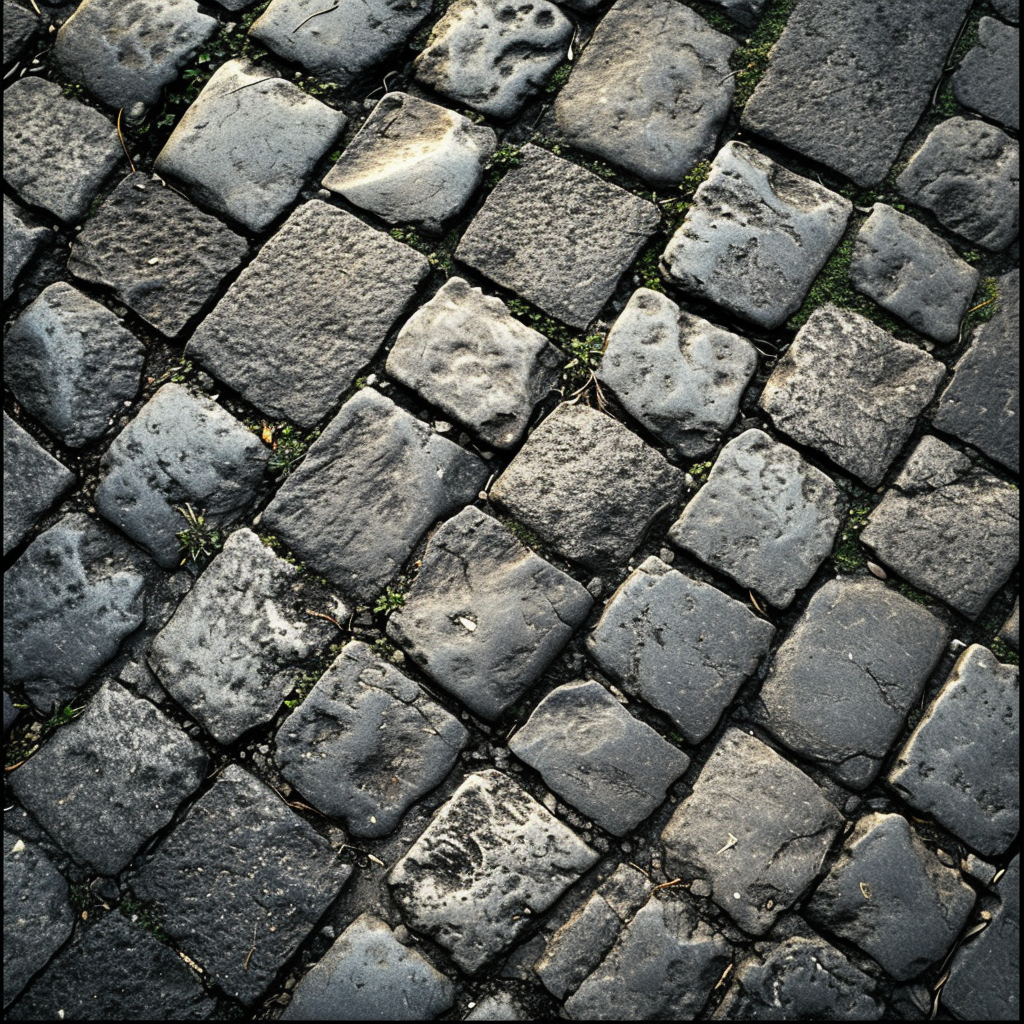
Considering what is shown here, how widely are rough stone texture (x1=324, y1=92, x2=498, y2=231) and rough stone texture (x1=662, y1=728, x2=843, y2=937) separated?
5.59 ft

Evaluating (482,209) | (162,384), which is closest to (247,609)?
(162,384)

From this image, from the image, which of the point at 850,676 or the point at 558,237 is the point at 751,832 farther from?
the point at 558,237

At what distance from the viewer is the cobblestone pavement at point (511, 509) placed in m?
2.17

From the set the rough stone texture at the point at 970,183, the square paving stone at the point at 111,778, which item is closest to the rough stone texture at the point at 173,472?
the square paving stone at the point at 111,778

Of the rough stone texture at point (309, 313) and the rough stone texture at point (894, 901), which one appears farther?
the rough stone texture at point (309, 313)

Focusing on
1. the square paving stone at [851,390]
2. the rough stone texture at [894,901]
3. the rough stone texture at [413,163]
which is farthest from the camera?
the rough stone texture at [413,163]

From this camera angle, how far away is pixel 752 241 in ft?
7.87

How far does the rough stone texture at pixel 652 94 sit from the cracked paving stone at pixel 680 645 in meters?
1.18

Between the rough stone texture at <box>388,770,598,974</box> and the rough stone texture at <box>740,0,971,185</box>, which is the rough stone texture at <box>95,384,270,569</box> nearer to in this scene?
the rough stone texture at <box>388,770,598,974</box>

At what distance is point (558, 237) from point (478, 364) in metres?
0.44

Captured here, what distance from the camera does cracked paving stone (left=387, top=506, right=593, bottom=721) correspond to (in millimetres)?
2256

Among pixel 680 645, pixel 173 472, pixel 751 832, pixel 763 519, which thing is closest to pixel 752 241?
pixel 763 519

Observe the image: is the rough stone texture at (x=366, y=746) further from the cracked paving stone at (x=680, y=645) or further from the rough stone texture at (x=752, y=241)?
the rough stone texture at (x=752, y=241)

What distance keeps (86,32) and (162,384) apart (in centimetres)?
109
